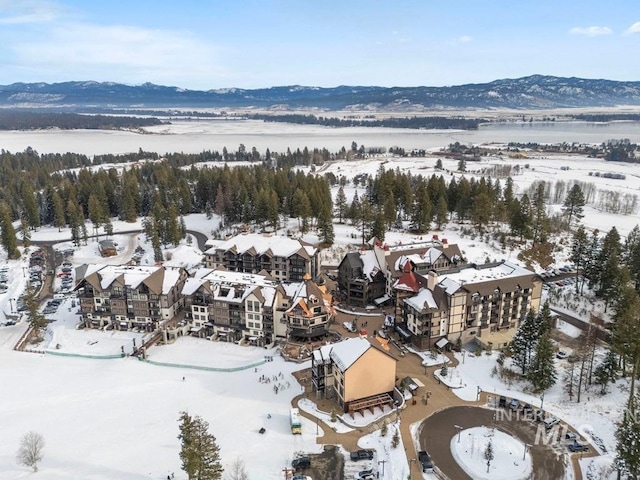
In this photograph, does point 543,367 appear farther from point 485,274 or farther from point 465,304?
point 485,274

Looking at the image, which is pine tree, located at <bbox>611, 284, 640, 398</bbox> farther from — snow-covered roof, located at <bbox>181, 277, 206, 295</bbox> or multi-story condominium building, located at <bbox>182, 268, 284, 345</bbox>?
snow-covered roof, located at <bbox>181, 277, 206, 295</bbox>

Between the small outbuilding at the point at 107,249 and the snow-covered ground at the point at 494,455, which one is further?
the small outbuilding at the point at 107,249

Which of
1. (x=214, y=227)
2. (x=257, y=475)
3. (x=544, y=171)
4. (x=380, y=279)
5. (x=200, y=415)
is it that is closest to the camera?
(x=257, y=475)

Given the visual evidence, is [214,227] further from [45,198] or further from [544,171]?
[544,171]

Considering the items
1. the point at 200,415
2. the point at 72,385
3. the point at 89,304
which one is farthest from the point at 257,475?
the point at 89,304

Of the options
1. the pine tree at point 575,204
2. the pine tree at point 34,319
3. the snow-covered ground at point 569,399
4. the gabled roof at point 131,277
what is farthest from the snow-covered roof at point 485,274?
the pine tree at point 34,319

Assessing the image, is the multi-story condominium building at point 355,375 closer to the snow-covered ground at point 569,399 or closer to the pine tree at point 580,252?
the snow-covered ground at point 569,399
